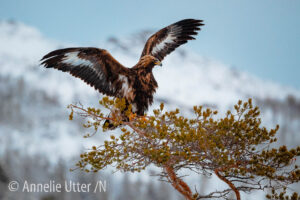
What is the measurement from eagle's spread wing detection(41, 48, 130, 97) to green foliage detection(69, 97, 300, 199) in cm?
141

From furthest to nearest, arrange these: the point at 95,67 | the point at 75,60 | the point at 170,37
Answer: the point at 170,37 → the point at 95,67 → the point at 75,60

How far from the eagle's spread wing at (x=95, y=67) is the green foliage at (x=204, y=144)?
1407mm

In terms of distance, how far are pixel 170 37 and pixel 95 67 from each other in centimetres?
208

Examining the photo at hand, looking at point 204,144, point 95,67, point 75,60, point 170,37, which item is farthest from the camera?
point 170,37

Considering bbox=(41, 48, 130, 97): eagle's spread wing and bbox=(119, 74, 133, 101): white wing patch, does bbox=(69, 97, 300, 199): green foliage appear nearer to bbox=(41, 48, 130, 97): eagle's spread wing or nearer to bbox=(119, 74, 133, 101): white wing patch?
bbox=(119, 74, 133, 101): white wing patch

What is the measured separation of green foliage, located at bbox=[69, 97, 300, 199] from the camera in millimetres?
4938

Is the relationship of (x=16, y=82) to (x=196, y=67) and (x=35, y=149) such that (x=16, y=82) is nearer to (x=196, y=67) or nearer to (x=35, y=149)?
(x=35, y=149)

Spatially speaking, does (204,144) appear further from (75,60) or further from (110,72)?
(75,60)

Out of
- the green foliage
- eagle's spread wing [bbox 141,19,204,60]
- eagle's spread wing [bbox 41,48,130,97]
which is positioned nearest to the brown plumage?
eagle's spread wing [bbox 41,48,130,97]

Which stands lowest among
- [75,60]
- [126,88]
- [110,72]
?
[126,88]

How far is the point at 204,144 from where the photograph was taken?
16.0 ft

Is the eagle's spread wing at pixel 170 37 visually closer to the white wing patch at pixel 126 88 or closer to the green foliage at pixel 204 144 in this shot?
the white wing patch at pixel 126 88

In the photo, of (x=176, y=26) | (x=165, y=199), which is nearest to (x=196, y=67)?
(x=165, y=199)

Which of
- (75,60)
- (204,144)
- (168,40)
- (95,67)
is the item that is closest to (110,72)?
→ (95,67)
